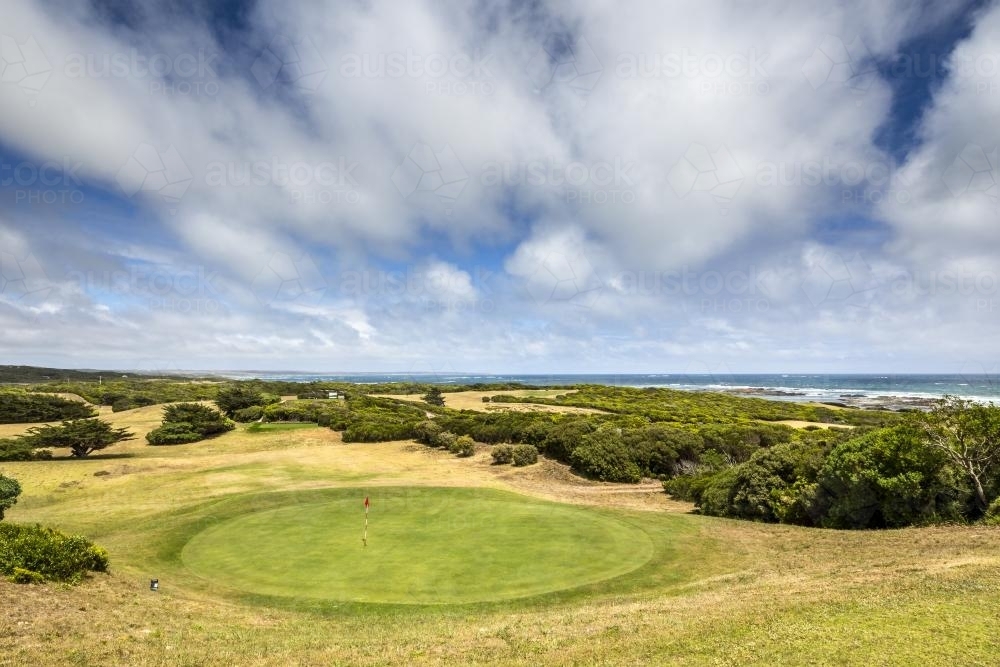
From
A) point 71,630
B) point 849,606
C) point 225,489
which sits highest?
point 849,606

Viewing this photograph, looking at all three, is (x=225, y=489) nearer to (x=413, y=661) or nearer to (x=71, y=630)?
(x=71, y=630)

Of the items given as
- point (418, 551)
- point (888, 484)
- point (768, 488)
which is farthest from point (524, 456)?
point (888, 484)

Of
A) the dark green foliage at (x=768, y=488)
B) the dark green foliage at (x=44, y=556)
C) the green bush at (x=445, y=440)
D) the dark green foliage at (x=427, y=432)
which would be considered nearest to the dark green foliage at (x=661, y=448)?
the dark green foliage at (x=768, y=488)

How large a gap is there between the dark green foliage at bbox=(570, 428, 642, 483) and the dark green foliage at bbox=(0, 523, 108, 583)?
26249 mm

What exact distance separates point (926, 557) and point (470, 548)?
12.8m

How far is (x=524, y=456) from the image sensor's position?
120 ft

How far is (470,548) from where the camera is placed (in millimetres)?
16641

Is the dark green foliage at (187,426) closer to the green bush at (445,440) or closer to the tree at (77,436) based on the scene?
the tree at (77,436)

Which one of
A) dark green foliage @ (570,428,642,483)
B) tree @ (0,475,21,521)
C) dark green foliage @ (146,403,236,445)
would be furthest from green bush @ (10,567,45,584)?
dark green foliage @ (146,403,236,445)

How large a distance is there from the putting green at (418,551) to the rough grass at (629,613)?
2.16 ft

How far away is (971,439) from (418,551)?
2123cm

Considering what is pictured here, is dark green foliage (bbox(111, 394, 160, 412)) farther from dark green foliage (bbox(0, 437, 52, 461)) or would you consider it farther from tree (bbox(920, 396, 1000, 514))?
tree (bbox(920, 396, 1000, 514))

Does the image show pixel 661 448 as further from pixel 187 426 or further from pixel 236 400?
pixel 236 400

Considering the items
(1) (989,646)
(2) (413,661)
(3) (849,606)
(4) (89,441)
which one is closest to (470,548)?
(2) (413,661)
